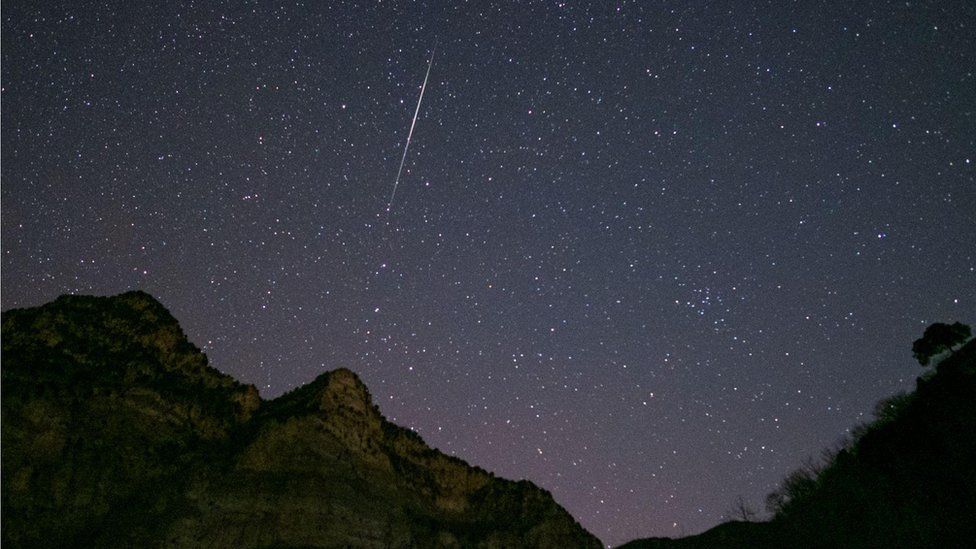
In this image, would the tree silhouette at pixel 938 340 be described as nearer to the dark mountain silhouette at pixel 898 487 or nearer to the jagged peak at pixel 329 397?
the dark mountain silhouette at pixel 898 487

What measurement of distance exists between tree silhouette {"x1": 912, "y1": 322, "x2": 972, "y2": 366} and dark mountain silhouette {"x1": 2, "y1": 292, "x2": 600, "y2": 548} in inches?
1520

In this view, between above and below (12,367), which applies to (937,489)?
below

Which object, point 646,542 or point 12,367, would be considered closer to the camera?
point 12,367

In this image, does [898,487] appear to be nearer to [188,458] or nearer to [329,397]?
[329,397]

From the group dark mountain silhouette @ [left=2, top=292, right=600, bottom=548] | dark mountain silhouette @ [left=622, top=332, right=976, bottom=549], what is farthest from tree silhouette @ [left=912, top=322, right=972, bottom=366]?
dark mountain silhouette @ [left=2, top=292, right=600, bottom=548]

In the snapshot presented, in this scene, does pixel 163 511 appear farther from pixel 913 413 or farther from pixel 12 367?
pixel 913 413

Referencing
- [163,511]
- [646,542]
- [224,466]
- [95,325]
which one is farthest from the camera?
[646,542]

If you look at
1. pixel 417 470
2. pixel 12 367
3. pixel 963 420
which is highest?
pixel 12 367

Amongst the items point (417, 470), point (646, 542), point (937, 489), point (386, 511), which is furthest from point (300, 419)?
point (937, 489)

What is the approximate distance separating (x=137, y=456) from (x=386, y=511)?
15587 millimetres

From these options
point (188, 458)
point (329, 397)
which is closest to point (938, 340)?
point (329, 397)

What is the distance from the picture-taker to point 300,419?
136ft

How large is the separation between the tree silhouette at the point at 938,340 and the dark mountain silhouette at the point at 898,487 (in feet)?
14.6

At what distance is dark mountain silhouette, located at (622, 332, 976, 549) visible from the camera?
36.5 metres
